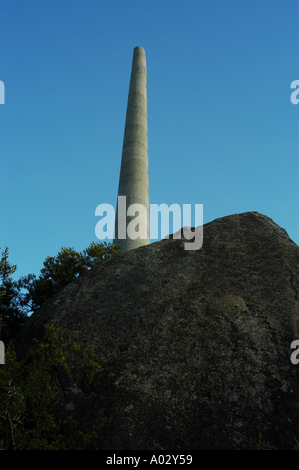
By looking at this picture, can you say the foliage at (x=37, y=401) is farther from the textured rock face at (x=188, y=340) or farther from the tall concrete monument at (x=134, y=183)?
the tall concrete monument at (x=134, y=183)

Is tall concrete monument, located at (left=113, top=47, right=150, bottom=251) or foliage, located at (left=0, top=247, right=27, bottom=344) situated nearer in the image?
foliage, located at (left=0, top=247, right=27, bottom=344)

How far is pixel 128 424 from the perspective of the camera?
19.9 feet

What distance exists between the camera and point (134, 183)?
21172 millimetres

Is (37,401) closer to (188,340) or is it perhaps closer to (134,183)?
(188,340)

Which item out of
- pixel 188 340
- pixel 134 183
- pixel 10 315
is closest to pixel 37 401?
pixel 188 340

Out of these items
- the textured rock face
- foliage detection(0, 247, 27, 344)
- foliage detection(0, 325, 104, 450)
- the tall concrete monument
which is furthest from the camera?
the tall concrete monument

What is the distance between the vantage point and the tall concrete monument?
19.7 meters

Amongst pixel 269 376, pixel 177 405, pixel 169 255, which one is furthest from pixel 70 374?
pixel 169 255

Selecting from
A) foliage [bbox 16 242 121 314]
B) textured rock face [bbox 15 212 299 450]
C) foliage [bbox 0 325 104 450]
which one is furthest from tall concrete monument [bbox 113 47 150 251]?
foliage [bbox 0 325 104 450]

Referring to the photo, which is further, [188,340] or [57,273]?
[57,273]

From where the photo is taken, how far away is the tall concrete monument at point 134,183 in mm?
19719

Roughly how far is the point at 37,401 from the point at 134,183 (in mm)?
16023

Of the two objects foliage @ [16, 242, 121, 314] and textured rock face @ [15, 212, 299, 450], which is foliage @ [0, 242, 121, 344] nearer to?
foliage @ [16, 242, 121, 314]

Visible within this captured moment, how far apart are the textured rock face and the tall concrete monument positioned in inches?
374
